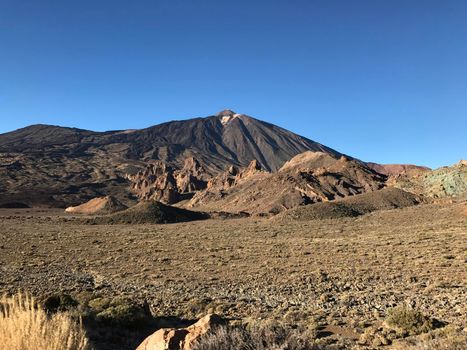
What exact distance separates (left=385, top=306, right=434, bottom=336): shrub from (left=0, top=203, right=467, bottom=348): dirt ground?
2.02ft

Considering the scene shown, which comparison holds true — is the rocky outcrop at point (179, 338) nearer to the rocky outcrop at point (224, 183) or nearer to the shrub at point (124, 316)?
the shrub at point (124, 316)

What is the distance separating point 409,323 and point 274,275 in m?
10.3

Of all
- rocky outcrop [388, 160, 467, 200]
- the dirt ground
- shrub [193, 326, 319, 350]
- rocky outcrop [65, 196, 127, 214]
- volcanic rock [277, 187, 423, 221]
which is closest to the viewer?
shrub [193, 326, 319, 350]

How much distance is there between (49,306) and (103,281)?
801cm

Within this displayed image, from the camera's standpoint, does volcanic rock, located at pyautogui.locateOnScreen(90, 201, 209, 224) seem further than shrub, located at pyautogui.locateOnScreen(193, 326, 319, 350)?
Yes

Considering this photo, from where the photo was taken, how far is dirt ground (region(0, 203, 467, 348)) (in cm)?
1278

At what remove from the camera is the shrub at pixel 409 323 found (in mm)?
9609

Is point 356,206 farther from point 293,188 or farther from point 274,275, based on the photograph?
point 274,275

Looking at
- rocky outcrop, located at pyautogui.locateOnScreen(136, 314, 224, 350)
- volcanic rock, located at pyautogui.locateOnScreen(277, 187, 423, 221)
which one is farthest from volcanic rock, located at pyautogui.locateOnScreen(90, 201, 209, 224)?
rocky outcrop, located at pyautogui.locateOnScreen(136, 314, 224, 350)

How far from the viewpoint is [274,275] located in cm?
1988

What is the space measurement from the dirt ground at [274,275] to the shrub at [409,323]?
616 millimetres

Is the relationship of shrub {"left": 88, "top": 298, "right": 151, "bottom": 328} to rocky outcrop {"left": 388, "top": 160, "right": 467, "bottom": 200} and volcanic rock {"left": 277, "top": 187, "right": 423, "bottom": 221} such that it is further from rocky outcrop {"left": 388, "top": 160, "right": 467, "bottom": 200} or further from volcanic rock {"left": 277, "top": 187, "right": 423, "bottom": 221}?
rocky outcrop {"left": 388, "top": 160, "right": 467, "bottom": 200}

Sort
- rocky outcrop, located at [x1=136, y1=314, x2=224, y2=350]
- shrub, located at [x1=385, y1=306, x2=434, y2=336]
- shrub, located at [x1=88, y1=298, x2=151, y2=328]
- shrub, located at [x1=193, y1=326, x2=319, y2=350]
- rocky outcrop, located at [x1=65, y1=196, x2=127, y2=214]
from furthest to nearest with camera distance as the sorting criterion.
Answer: rocky outcrop, located at [x1=65, y1=196, x2=127, y2=214] < shrub, located at [x1=88, y1=298, x2=151, y2=328] < shrub, located at [x1=385, y1=306, x2=434, y2=336] < rocky outcrop, located at [x1=136, y1=314, x2=224, y2=350] < shrub, located at [x1=193, y1=326, x2=319, y2=350]

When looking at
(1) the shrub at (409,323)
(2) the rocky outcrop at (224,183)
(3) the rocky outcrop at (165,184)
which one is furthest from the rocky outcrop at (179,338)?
(3) the rocky outcrop at (165,184)
